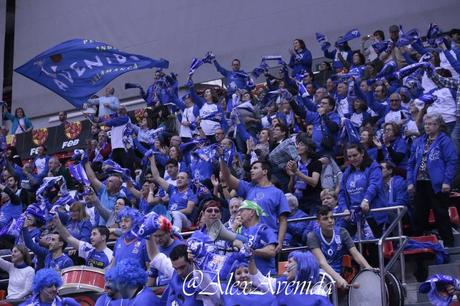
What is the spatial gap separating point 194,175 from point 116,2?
35.6ft

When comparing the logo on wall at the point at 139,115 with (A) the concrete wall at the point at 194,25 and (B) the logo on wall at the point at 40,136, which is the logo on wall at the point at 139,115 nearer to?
(B) the logo on wall at the point at 40,136

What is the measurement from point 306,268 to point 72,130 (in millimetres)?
13826

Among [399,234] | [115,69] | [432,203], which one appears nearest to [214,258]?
[399,234]

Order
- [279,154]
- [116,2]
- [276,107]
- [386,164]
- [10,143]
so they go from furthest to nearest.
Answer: [116,2]
[10,143]
[276,107]
[279,154]
[386,164]

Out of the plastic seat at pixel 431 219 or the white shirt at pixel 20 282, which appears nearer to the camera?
the plastic seat at pixel 431 219

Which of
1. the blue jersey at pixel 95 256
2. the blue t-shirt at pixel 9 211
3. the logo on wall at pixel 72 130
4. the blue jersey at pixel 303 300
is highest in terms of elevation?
the blue jersey at pixel 303 300

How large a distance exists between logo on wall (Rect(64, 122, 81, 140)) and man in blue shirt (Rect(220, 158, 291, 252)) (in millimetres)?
10543

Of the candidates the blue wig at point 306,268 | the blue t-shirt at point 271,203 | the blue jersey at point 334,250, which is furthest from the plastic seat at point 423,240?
the blue wig at point 306,268

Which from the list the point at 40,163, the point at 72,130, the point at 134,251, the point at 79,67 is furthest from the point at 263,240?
the point at 72,130

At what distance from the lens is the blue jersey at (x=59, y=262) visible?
11.2 metres

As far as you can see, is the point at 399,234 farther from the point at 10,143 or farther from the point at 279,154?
the point at 10,143

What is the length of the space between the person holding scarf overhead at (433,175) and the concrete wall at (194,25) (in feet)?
28.7

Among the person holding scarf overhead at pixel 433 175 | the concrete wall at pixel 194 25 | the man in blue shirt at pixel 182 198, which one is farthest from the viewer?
the concrete wall at pixel 194 25

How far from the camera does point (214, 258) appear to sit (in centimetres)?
784
